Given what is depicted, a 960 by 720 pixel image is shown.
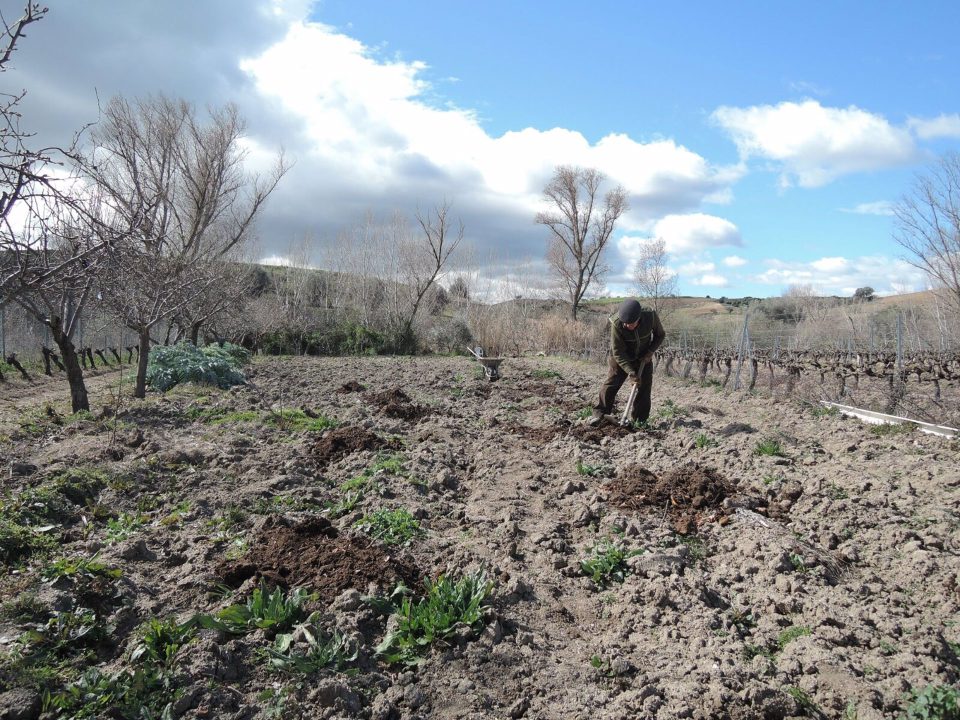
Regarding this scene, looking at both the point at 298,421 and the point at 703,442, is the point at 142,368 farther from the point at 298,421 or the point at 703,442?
the point at 703,442

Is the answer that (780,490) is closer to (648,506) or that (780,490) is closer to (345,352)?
(648,506)

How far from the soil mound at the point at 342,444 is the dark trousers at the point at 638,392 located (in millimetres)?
3419

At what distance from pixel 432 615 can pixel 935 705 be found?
2229mm

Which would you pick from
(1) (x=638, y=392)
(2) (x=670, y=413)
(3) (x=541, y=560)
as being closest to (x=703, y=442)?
(1) (x=638, y=392)

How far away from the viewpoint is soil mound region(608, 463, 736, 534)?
17.0 feet

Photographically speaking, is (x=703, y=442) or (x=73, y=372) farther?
(x=73, y=372)

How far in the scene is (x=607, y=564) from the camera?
4.18 meters

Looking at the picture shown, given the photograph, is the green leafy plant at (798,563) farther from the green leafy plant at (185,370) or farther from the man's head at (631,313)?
the green leafy plant at (185,370)

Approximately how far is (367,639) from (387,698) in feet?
1.51

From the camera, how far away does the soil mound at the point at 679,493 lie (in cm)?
518

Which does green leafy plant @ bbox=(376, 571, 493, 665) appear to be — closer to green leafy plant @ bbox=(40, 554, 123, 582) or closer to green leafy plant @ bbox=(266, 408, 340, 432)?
green leafy plant @ bbox=(40, 554, 123, 582)

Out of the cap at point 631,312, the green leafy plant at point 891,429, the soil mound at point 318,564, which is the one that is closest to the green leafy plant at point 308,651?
the soil mound at point 318,564

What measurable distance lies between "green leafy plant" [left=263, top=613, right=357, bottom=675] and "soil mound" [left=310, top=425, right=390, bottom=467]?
3584 millimetres

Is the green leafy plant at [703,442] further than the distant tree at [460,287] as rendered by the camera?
No
